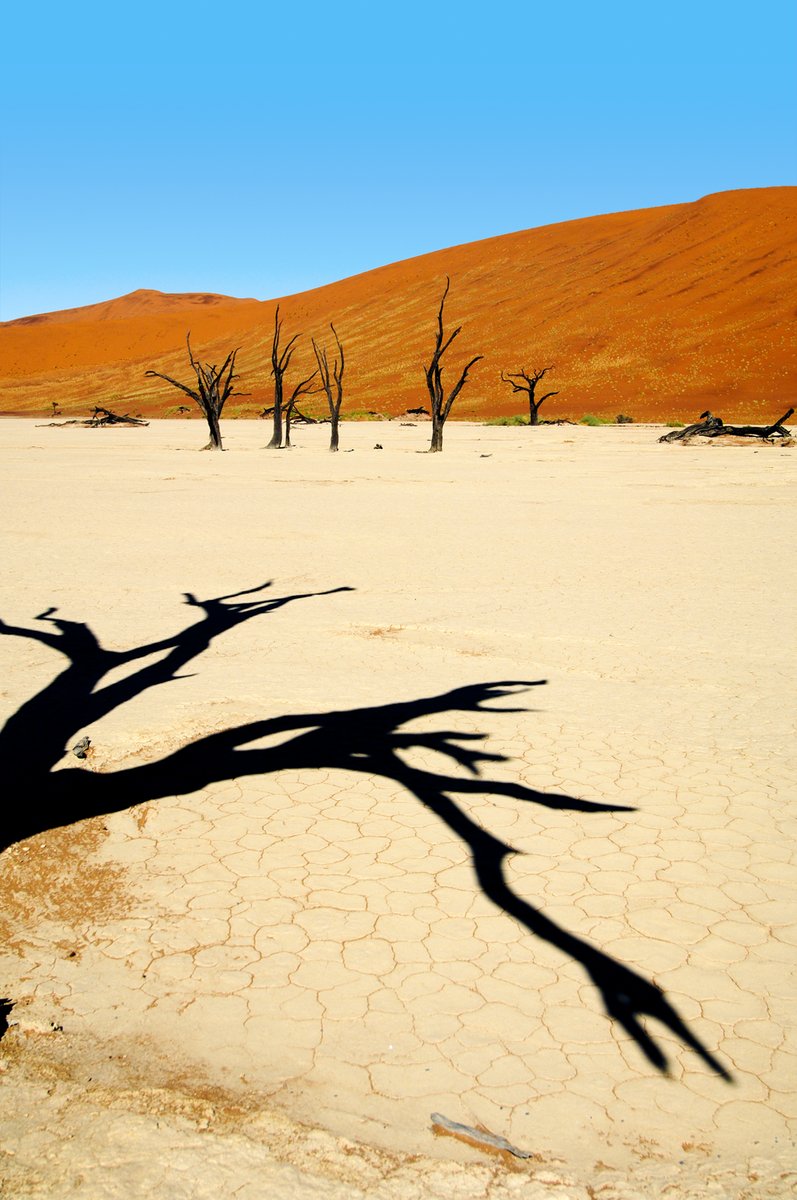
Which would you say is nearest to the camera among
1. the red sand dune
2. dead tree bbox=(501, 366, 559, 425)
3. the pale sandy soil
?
the pale sandy soil

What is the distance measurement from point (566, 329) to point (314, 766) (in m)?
60.5

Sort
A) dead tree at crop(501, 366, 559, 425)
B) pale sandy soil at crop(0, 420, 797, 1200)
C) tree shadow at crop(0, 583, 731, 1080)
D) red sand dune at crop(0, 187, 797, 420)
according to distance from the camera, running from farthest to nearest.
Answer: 1. red sand dune at crop(0, 187, 797, 420)
2. dead tree at crop(501, 366, 559, 425)
3. tree shadow at crop(0, 583, 731, 1080)
4. pale sandy soil at crop(0, 420, 797, 1200)

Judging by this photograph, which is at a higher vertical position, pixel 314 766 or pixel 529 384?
pixel 529 384

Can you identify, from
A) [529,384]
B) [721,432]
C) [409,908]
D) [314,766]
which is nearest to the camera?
[409,908]

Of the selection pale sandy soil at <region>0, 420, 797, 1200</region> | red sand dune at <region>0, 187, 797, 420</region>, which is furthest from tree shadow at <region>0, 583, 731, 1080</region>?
red sand dune at <region>0, 187, 797, 420</region>

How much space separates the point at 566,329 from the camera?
6191cm

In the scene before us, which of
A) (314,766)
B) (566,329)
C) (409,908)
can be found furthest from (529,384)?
(409,908)

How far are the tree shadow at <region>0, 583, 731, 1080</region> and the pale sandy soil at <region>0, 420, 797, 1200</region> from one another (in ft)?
0.07

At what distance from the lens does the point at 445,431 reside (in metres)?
38.6

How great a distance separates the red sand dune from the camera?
162 feet

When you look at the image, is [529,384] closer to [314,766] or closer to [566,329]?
[566,329]

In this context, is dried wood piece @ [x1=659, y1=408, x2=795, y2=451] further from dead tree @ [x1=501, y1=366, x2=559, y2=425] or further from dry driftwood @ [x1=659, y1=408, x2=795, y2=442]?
dead tree @ [x1=501, y1=366, x2=559, y2=425]

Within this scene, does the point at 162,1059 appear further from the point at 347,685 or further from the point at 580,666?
the point at 580,666

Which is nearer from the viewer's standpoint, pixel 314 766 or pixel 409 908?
pixel 409 908
